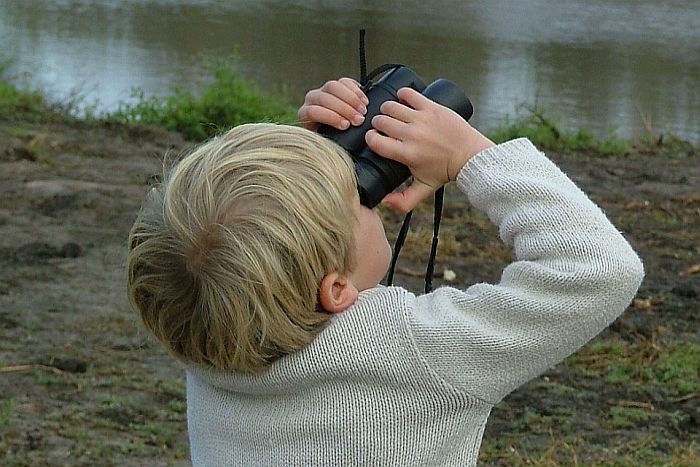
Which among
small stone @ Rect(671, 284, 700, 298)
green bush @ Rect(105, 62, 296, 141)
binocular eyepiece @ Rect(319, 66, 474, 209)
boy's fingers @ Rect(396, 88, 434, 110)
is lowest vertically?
green bush @ Rect(105, 62, 296, 141)

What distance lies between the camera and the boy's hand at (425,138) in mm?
1522

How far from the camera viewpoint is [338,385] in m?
1.45

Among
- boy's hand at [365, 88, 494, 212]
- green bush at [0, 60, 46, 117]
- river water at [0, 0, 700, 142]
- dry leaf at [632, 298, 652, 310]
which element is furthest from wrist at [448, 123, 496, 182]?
river water at [0, 0, 700, 142]

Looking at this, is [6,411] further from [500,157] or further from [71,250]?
[500,157]

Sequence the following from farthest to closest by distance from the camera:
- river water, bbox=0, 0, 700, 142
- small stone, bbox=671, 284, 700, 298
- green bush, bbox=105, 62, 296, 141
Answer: river water, bbox=0, 0, 700, 142 → green bush, bbox=105, 62, 296, 141 → small stone, bbox=671, 284, 700, 298

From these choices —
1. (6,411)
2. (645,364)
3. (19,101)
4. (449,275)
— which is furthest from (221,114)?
(6,411)

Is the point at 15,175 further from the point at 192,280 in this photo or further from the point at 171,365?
the point at 192,280

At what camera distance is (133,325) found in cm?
371

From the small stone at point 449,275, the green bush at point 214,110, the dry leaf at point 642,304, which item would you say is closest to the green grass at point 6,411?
the small stone at point 449,275

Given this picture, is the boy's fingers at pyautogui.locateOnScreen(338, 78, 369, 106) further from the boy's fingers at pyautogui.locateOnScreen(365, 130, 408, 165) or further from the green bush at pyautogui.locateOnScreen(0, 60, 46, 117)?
the green bush at pyautogui.locateOnScreen(0, 60, 46, 117)

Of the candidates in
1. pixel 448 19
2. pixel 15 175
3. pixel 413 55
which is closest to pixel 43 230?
pixel 15 175

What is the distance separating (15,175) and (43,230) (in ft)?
2.57

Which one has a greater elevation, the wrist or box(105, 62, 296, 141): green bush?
the wrist

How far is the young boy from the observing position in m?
1.40
